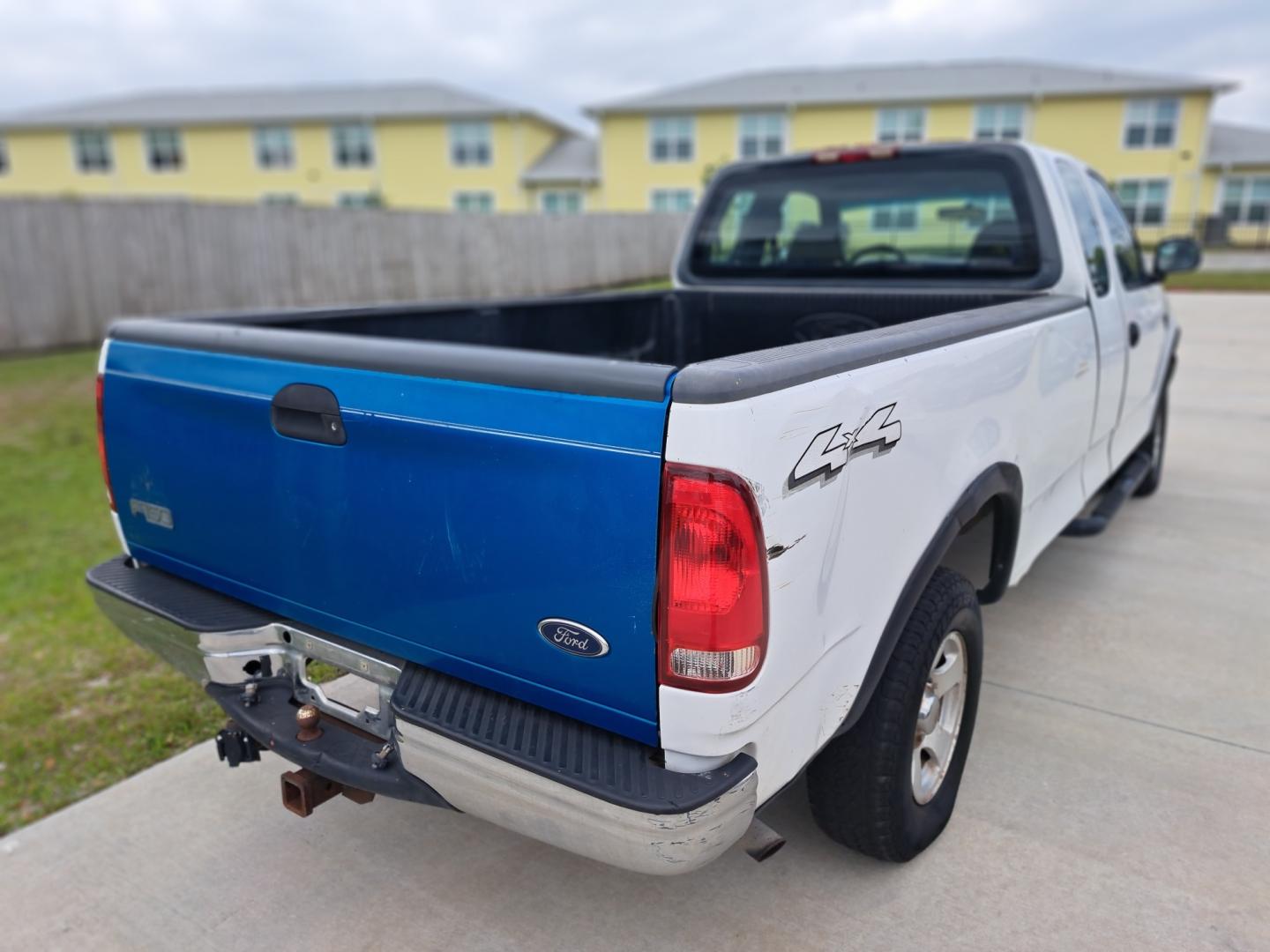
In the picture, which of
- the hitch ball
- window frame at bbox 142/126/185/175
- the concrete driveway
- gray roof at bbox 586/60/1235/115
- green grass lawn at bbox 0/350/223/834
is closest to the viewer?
the hitch ball

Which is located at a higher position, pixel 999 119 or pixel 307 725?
pixel 999 119

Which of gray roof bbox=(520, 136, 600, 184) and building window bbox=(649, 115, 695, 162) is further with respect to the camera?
gray roof bbox=(520, 136, 600, 184)

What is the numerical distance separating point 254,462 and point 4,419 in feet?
26.7

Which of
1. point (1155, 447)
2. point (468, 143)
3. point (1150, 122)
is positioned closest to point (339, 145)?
point (468, 143)

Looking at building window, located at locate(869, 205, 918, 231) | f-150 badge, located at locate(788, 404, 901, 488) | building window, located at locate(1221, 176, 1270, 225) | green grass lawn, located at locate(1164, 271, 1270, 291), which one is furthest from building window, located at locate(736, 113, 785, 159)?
f-150 badge, located at locate(788, 404, 901, 488)

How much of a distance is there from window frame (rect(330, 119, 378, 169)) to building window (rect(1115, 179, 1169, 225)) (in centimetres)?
2838

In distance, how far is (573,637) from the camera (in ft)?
5.99

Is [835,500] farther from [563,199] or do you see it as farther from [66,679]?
[563,199]

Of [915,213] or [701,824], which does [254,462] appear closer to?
[701,824]

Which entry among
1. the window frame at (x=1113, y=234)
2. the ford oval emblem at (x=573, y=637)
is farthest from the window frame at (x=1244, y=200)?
the ford oval emblem at (x=573, y=637)

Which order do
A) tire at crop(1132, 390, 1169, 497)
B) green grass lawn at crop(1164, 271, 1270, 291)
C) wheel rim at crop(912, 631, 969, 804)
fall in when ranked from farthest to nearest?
green grass lawn at crop(1164, 271, 1270, 291), tire at crop(1132, 390, 1169, 497), wheel rim at crop(912, 631, 969, 804)

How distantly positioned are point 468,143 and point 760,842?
38830 millimetres

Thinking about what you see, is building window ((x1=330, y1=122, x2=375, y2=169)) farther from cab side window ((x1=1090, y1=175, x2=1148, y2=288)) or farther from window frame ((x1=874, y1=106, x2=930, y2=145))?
cab side window ((x1=1090, y1=175, x2=1148, y2=288))

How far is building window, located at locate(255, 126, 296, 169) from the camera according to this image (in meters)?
37.7
